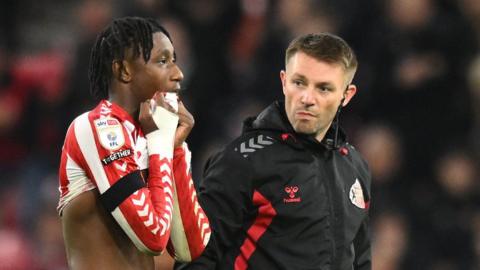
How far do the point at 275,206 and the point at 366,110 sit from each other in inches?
131

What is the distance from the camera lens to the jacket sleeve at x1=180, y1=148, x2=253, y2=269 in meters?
3.85

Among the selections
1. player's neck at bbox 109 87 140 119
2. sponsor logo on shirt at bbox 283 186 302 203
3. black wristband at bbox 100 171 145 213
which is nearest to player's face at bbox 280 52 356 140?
sponsor logo on shirt at bbox 283 186 302 203

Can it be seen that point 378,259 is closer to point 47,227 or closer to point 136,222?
point 47,227

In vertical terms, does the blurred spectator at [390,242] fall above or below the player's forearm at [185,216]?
below

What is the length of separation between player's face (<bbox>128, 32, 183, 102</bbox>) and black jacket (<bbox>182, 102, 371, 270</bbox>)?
0.50 metres

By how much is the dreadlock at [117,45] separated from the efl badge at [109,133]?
6.8 inches

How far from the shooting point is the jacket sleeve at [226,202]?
3.85 m

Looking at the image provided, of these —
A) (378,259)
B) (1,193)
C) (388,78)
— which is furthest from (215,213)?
(1,193)

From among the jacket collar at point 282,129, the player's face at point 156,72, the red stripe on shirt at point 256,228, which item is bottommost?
the red stripe on shirt at point 256,228

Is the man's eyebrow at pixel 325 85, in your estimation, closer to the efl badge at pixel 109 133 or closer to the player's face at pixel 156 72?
the player's face at pixel 156 72

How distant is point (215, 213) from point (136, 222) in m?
0.58

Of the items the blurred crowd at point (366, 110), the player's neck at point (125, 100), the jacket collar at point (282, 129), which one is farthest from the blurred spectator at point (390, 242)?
the player's neck at point (125, 100)

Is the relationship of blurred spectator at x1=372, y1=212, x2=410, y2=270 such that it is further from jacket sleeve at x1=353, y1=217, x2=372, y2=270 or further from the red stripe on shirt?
the red stripe on shirt

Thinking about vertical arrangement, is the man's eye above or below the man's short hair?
below
